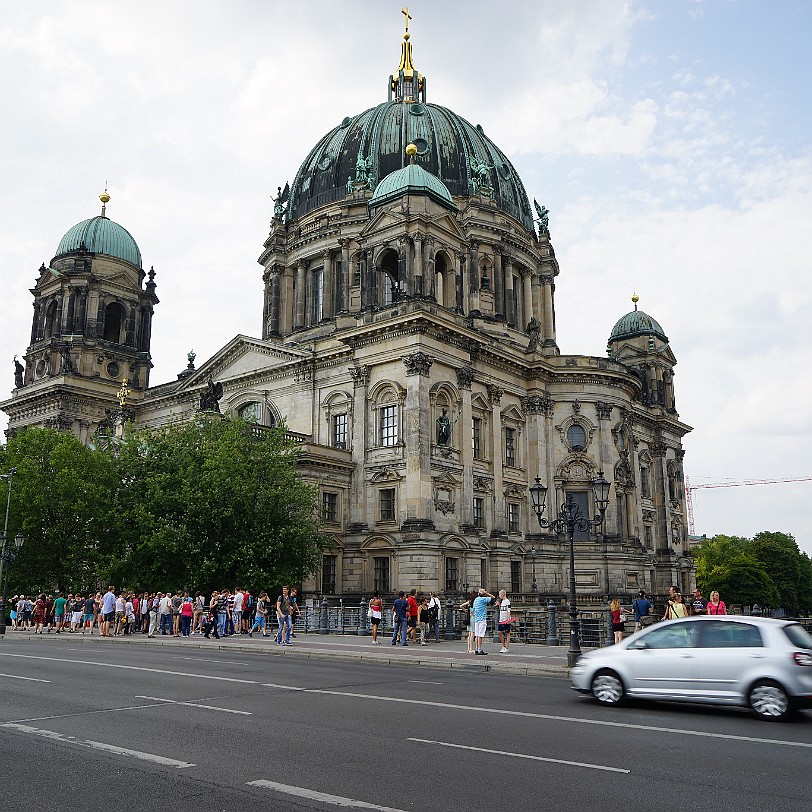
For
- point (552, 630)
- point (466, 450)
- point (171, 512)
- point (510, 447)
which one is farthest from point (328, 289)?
point (552, 630)

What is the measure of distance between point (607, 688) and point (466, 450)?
31426mm

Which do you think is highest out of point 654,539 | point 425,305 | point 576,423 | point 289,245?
point 289,245

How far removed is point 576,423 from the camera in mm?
53938

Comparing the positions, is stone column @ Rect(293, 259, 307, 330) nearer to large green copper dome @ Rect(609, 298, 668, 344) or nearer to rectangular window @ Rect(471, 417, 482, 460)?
rectangular window @ Rect(471, 417, 482, 460)

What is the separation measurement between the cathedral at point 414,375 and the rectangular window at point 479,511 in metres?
0.10

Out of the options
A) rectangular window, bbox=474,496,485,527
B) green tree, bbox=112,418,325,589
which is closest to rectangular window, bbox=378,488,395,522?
green tree, bbox=112,418,325,589

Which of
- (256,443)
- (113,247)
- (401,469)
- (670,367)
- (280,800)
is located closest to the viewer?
(280,800)

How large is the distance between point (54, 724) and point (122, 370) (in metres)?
55.8

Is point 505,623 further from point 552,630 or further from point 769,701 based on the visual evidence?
point 769,701

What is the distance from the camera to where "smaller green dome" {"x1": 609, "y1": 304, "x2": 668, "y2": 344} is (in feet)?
231

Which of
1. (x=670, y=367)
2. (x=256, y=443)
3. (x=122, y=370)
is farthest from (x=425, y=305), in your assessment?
(x=670, y=367)

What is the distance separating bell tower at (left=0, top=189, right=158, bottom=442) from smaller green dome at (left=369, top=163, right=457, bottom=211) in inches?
968

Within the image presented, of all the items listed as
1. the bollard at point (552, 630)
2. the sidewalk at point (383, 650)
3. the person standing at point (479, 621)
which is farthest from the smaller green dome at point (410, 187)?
the person standing at point (479, 621)

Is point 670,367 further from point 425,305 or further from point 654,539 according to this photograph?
point 425,305
